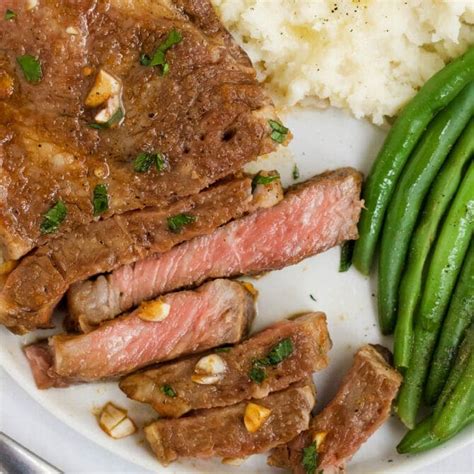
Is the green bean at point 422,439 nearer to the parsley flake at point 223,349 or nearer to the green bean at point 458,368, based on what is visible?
the green bean at point 458,368

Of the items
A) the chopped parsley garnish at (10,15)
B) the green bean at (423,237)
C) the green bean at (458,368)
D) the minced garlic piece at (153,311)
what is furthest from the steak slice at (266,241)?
the chopped parsley garnish at (10,15)

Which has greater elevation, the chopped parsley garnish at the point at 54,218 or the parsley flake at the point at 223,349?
the chopped parsley garnish at the point at 54,218

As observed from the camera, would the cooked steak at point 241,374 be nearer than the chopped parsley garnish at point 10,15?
No

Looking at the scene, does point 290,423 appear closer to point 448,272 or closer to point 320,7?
point 448,272

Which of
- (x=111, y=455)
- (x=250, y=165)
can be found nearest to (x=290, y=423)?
(x=111, y=455)

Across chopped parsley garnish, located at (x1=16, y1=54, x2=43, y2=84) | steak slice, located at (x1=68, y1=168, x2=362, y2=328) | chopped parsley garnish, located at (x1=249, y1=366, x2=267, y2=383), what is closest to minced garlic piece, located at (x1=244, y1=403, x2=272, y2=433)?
chopped parsley garnish, located at (x1=249, y1=366, x2=267, y2=383)

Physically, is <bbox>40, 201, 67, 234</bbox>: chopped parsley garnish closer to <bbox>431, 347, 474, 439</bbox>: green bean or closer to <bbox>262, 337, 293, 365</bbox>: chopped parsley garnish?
<bbox>262, 337, 293, 365</bbox>: chopped parsley garnish

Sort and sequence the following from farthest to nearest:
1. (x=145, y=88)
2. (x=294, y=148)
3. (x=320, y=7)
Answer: (x=294, y=148)
(x=320, y=7)
(x=145, y=88)
